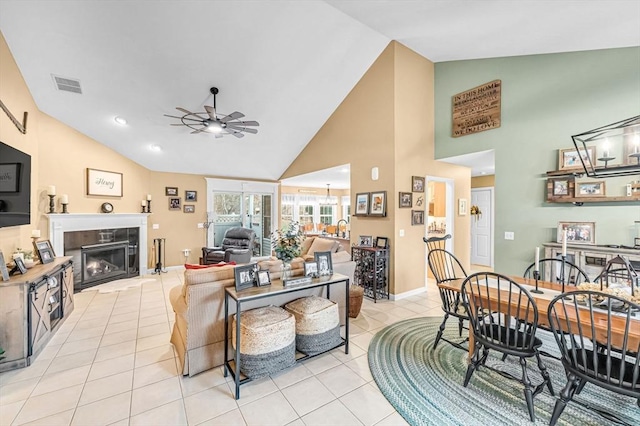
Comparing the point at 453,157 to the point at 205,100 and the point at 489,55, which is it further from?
the point at 205,100

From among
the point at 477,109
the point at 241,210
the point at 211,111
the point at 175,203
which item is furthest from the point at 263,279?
the point at 241,210

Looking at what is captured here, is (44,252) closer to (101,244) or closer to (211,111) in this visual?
(101,244)

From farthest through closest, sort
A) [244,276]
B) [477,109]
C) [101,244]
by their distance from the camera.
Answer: [101,244]
[477,109]
[244,276]

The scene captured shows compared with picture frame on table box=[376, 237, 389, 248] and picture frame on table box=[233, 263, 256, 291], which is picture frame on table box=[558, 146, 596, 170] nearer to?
picture frame on table box=[376, 237, 389, 248]

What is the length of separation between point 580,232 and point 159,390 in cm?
486

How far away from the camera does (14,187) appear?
3086 millimetres

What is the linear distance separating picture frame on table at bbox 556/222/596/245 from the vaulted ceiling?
2.07m

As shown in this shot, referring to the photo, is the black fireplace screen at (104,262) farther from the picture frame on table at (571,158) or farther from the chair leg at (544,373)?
the picture frame on table at (571,158)

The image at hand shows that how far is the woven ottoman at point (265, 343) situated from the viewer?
2.19 m

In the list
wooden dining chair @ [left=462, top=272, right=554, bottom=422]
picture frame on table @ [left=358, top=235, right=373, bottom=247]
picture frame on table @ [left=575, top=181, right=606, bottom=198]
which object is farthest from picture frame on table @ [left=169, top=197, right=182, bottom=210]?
picture frame on table @ [left=575, top=181, right=606, bottom=198]

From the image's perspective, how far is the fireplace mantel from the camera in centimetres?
463

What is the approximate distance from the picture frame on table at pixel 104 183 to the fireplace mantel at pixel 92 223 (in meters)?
0.45

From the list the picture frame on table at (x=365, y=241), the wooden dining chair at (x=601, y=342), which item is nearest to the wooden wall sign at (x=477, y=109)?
the picture frame on table at (x=365, y=241)

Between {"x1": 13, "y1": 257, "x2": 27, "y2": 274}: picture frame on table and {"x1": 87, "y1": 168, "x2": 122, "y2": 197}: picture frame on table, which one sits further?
{"x1": 87, "y1": 168, "x2": 122, "y2": 197}: picture frame on table
